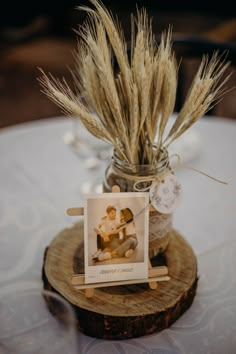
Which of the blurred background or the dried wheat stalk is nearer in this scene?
the dried wheat stalk

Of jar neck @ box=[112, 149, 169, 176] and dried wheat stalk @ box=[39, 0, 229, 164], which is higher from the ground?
dried wheat stalk @ box=[39, 0, 229, 164]

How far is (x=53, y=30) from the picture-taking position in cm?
457

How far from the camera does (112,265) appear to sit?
0.88m

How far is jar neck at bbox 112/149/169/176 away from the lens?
0.87 meters

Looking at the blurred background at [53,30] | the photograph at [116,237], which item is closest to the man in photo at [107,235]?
the photograph at [116,237]

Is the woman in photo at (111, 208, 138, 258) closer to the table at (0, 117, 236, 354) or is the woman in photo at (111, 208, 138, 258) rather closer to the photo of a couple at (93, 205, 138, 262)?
the photo of a couple at (93, 205, 138, 262)

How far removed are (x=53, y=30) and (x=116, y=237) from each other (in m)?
4.01

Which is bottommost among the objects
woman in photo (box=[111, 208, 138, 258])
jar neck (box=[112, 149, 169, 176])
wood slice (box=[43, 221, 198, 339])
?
wood slice (box=[43, 221, 198, 339])

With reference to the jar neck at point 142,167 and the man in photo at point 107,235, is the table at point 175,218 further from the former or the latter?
the jar neck at point 142,167

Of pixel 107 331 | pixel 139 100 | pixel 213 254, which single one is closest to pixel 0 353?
pixel 107 331

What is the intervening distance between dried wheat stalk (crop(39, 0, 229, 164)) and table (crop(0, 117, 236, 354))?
294 mm

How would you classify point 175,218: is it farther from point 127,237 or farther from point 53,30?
point 53,30

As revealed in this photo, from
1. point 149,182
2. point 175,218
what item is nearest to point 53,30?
point 175,218

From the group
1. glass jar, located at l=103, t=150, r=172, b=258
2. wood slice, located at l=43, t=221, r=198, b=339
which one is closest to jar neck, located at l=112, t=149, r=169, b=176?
glass jar, located at l=103, t=150, r=172, b=258
